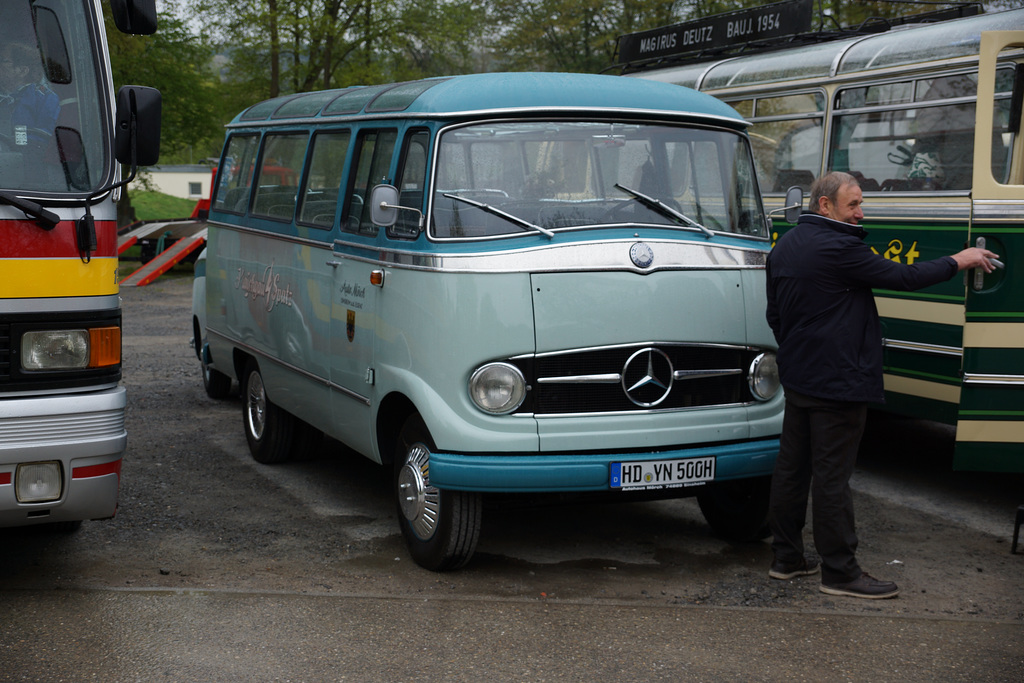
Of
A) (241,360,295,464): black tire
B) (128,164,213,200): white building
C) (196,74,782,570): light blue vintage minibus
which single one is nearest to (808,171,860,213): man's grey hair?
(196,74,782,570): light blue vintage minibus

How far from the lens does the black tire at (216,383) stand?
34.6ft

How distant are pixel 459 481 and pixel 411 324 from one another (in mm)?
808

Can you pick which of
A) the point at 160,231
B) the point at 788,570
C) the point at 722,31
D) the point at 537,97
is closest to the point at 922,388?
the point at 788,570

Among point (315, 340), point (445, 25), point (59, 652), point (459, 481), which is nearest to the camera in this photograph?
point (59, 652)

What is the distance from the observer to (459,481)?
525cm

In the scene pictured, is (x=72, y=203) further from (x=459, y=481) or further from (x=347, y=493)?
(x=347, y=493)

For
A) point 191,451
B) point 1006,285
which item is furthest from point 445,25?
point 1006,285

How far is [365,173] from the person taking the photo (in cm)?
635

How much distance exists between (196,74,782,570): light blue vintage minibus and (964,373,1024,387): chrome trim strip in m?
1.11

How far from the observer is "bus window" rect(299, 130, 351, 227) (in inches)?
264

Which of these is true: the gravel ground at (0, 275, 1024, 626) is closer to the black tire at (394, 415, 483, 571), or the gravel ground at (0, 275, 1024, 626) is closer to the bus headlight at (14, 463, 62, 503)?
the black tire at (394, 415, 483, 571)

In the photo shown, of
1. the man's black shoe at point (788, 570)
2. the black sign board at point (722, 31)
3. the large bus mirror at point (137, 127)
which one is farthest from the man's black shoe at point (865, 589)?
the black sign board at point (722, 31)

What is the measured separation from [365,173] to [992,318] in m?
3.39

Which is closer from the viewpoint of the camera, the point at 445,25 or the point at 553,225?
the point at 553,225
